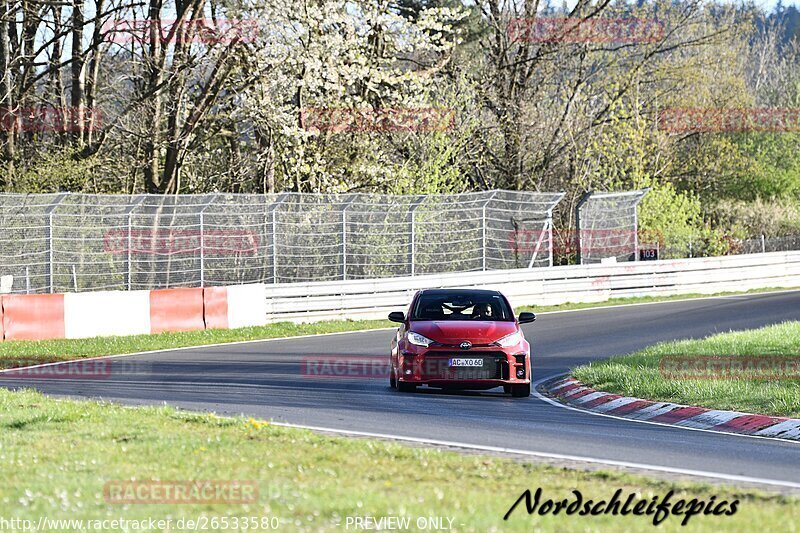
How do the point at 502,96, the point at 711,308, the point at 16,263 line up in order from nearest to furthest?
the point at 16,263 < the point at 711,308 < the point at 502,96

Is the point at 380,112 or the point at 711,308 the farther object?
the point at 380,112

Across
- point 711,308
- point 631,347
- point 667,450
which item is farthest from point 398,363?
point 711,308

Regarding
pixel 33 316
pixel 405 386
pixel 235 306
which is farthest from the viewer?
pixel 235 306

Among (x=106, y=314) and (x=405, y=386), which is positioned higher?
(x=106, y=314)

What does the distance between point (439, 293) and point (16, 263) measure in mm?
12728

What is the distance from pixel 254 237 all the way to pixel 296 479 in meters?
21.4

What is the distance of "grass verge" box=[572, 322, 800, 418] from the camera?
13211mm

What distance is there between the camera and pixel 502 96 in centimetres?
4306

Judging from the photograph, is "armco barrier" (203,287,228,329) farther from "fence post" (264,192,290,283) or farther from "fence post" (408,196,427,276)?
"fence post" (408,196,427,276)

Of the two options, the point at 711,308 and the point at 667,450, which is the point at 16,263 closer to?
the point at 711,308

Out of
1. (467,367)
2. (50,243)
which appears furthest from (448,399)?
(50,243)

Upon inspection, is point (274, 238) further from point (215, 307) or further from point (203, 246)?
point (215, 307)

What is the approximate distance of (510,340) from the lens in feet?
50.3

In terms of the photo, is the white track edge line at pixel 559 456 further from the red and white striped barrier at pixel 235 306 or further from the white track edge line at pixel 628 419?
the red and white striped barrier at pixel 235 306
